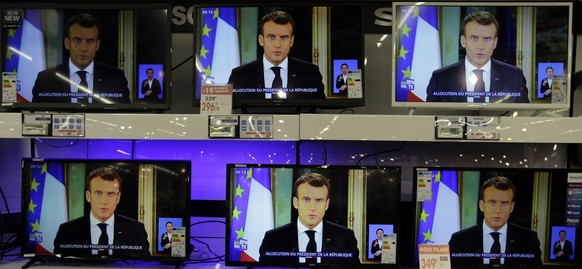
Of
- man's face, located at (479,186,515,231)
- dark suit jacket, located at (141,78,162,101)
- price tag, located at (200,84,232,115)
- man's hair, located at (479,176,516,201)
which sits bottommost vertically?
man's face, located at (479,186,515,231)

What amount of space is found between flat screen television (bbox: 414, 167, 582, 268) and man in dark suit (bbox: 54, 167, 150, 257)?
113 centimetres

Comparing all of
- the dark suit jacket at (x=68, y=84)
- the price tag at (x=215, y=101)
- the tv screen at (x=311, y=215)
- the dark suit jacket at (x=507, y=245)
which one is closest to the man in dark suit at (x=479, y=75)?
the tv screen at (x=311, y=215)

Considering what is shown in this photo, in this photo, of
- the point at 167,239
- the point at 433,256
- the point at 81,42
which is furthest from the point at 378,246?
the point at 81,42

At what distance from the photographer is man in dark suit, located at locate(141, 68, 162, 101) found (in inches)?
72.2

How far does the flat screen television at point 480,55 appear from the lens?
5.77ft

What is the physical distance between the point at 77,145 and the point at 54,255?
61 cm

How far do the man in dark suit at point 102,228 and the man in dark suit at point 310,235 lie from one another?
52cm

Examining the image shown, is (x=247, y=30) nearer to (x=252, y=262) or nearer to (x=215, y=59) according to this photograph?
(x=215, y=59)

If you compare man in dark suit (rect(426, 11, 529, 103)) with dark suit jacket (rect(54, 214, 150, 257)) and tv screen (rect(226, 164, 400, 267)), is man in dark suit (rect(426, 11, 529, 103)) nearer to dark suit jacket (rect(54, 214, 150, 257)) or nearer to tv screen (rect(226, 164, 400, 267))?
tv screen (rect(226, 164, 400, 267))

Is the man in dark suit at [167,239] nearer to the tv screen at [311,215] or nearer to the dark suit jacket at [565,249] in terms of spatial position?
the tv screen at [311,215]

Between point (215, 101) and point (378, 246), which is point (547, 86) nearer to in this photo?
point (378, 246)

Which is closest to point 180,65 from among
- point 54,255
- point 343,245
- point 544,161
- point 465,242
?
point 54,255

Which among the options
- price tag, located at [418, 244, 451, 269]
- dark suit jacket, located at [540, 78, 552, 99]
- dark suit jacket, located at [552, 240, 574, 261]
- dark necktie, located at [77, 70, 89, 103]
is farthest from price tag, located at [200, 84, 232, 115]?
dark suit jacket, located at [552, 240, 574, 261]

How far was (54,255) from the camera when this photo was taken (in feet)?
5.87
